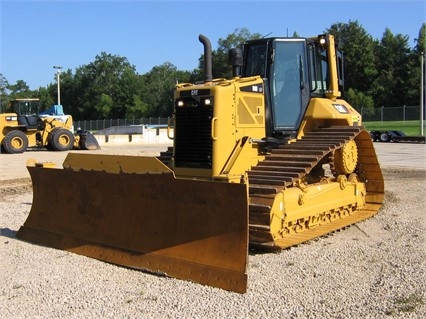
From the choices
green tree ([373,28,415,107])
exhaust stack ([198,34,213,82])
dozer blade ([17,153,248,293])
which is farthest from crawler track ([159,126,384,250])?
green tree ([373,28,415,107])

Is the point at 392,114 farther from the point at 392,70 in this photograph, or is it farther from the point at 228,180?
the point at 228,180

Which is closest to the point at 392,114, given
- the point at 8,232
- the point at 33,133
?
the point at 33,133

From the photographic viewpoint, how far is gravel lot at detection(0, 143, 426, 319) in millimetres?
4559

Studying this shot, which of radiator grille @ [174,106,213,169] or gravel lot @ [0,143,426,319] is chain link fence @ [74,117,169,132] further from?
gravel lot @ [0,143,426,319]

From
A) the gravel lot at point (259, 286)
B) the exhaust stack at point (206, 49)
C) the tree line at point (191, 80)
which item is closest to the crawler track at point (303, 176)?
the gravel lot at point (259, 286)

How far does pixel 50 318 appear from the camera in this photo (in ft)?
14.7

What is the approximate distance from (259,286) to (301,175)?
1.88 meters

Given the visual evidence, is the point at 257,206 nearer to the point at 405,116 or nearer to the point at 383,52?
the point at 405,116

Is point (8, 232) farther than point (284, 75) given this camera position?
Yes

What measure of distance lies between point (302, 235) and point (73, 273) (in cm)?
303

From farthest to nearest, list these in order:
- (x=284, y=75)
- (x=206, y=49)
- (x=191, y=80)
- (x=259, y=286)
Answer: (x=191, y=80), (x=284, y=75), (x=206, y=49), (x=259, y=286)

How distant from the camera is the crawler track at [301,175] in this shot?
20.6ft

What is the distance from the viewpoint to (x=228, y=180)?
5.79 meters

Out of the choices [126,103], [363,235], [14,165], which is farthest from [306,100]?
[126,103]
